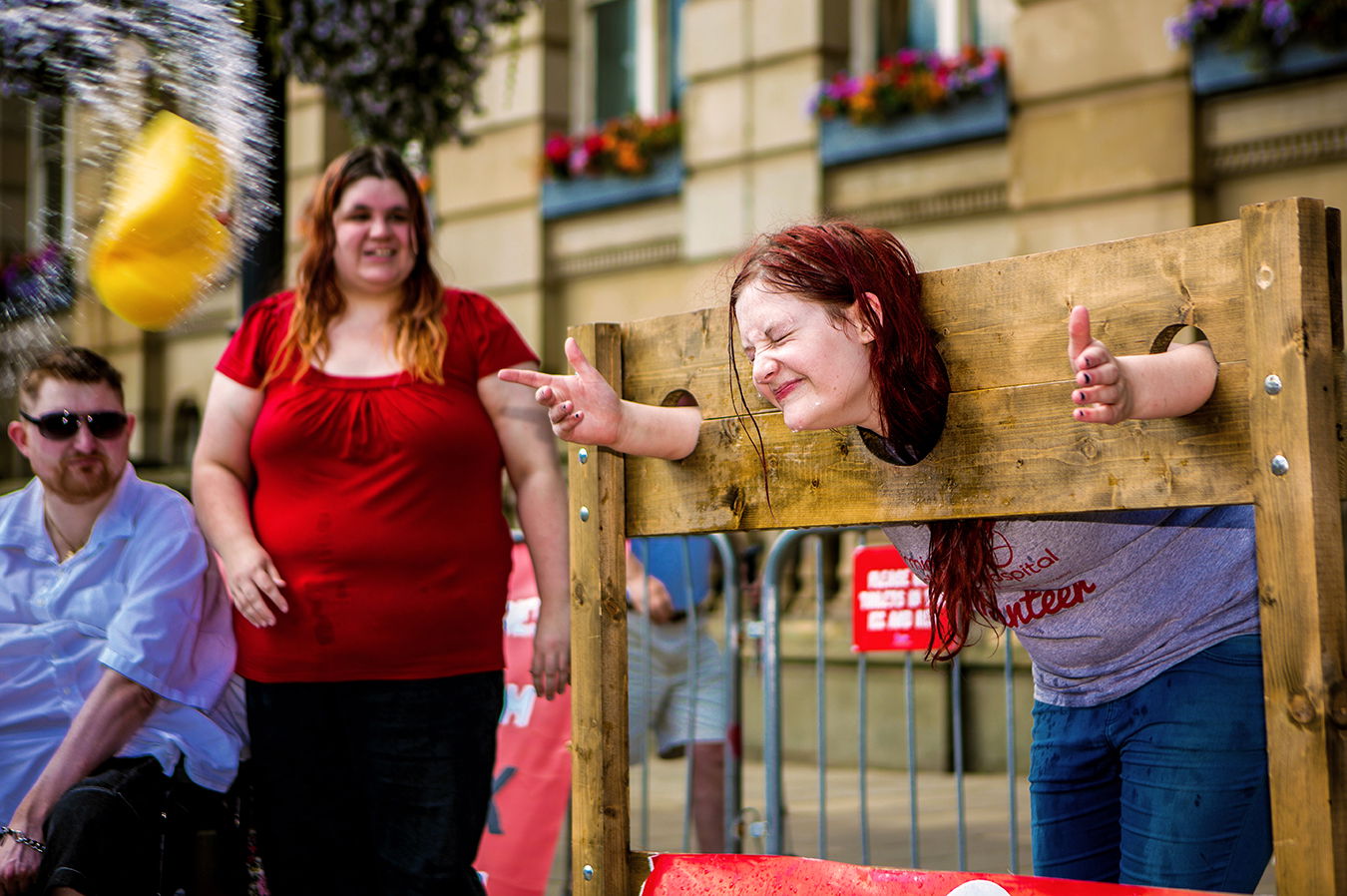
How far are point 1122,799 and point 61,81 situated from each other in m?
1.96

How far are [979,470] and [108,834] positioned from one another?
1937mm

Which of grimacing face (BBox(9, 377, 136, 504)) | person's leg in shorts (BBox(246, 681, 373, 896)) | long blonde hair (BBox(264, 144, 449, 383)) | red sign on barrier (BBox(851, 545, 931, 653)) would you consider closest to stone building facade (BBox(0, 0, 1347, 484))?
red sign on barrier (BBox(851, 545, 931, 653))

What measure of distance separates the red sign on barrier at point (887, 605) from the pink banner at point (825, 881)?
2274 mm

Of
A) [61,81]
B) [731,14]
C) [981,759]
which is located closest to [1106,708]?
[61,81]

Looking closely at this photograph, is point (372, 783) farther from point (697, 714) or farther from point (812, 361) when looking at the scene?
point (697, 714)

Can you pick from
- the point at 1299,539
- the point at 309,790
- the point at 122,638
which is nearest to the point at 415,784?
the point at 309,790

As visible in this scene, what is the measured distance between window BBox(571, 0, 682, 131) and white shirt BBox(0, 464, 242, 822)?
309 inches

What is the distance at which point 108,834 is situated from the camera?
123 inches

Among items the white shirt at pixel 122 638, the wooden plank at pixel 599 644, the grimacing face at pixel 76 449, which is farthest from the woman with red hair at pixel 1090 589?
the grimacing face at pixel 76 449

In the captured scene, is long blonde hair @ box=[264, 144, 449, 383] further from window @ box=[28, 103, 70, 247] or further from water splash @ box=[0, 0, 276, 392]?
window @ box=[28, 103, 70, 247]

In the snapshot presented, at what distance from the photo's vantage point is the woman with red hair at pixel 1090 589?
2357 millimetres

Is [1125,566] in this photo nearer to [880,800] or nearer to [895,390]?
[895,390]

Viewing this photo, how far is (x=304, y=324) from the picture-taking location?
11.1ft

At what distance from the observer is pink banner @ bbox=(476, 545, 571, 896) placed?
180 inches
